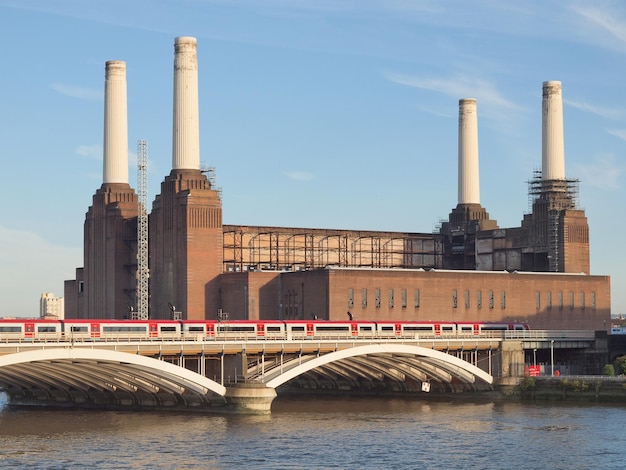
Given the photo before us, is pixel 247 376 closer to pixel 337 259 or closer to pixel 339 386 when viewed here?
pixel 339 386

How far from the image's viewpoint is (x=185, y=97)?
498ft

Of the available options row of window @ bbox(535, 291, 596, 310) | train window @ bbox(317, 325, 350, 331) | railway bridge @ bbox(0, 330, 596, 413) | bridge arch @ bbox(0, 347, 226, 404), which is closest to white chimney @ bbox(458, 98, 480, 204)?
row of window @ bbox(535, 291, 596, 310)

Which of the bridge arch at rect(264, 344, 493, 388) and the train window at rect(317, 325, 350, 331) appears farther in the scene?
the train window at rect(317, 325, 350, 331)

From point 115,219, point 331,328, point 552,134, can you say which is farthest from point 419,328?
point 552,134

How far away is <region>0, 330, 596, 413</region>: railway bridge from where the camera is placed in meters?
94.3

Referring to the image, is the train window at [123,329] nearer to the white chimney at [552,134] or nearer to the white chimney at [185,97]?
the white chimney at [185,97]

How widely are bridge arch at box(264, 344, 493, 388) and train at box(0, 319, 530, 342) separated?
2.23 meters

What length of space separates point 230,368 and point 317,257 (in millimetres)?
67513

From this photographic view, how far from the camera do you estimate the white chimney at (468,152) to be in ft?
594

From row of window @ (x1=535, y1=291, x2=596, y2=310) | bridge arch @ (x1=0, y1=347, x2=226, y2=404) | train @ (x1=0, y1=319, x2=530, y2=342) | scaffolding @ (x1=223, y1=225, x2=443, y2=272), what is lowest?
bridge arch @ (x1=0, y1=347, x2=226, y2=404)

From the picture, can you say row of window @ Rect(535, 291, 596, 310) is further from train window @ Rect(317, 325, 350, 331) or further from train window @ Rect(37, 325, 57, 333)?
train window @ Rect(37, 325, 57, 333)

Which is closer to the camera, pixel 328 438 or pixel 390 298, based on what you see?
pixel 328 438

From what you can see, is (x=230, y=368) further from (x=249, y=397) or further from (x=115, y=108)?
(x=115, y=108)

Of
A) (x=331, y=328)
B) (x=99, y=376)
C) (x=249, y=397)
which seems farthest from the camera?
(x=331, y=328)
